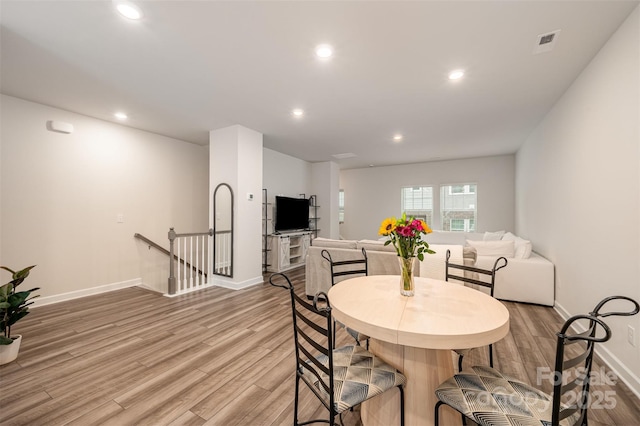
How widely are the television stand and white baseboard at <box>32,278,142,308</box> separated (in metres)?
2.41

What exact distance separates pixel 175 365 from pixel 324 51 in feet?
9.82

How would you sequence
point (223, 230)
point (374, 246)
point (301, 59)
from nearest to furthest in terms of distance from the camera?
point (301, 59) → point (374, 246) → point (223, 230)

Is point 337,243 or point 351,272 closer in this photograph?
point 351,272

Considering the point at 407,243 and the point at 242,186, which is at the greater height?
the point at 242,186

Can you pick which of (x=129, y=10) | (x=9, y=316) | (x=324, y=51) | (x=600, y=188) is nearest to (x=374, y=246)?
(x=600, y=188)

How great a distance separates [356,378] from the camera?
130 centimetres

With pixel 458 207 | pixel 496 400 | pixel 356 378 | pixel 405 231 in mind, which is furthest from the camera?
pixel 458 207

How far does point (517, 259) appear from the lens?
12.4ft

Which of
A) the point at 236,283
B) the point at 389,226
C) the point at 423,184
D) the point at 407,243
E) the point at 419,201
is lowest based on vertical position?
the point at 236,283

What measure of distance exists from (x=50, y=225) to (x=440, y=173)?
26.9 ft

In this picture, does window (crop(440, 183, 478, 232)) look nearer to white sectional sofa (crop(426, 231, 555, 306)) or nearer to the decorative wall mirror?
white sectional sofa (crop(426, 231, 555, 306))

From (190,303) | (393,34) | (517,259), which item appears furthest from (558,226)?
(190,303)

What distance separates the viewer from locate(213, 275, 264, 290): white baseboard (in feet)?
14.2

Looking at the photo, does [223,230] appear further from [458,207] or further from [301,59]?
[458,207]
